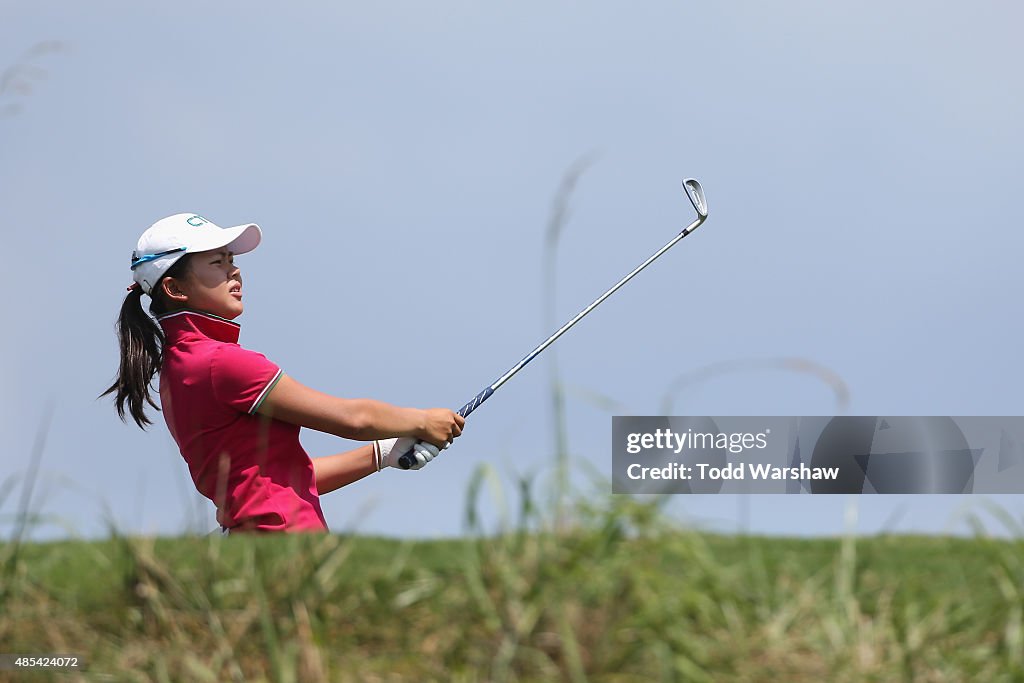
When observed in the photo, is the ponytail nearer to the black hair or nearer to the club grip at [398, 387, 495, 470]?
the black hair

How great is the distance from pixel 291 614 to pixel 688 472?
1224 millimetres

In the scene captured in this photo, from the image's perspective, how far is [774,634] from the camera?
11.6 ft

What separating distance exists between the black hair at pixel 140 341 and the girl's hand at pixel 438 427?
1.19 meters

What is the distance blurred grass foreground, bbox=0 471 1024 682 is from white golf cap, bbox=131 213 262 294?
1.92 m

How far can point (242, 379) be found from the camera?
545 centimetres

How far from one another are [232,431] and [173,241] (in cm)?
92

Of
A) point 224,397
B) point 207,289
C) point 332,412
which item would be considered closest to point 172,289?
point 207,289

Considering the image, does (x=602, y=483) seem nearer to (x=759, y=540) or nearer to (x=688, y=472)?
(x=688, y=472)

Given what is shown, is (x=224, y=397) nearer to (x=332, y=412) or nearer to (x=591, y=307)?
(x=332, y=412)

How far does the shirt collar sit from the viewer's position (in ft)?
19.0

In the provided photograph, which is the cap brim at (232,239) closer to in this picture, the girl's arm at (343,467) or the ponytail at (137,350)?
the ponytail at (137,350)

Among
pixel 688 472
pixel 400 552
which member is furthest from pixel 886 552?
pixel 400 552

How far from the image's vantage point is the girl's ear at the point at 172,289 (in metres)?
5.87

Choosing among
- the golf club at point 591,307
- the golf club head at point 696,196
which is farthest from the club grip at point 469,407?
the golf club head at point 696,196
